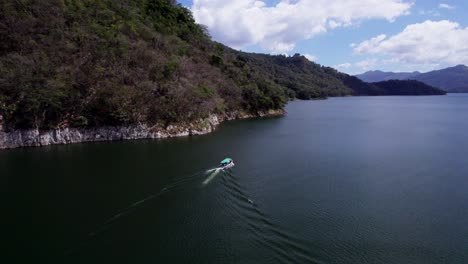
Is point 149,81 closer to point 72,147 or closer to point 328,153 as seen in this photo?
point 72,147

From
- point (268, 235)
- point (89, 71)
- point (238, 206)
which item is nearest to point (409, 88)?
point (89, 71)

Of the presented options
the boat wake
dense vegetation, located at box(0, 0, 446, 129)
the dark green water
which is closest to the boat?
the dark green water

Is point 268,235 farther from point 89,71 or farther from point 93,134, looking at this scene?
point 89,71

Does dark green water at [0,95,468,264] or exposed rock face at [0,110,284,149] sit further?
exposed rock face at [0,110,284,149]

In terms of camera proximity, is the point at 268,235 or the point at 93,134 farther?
the point at 93,134

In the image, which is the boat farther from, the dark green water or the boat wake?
the boat wake
